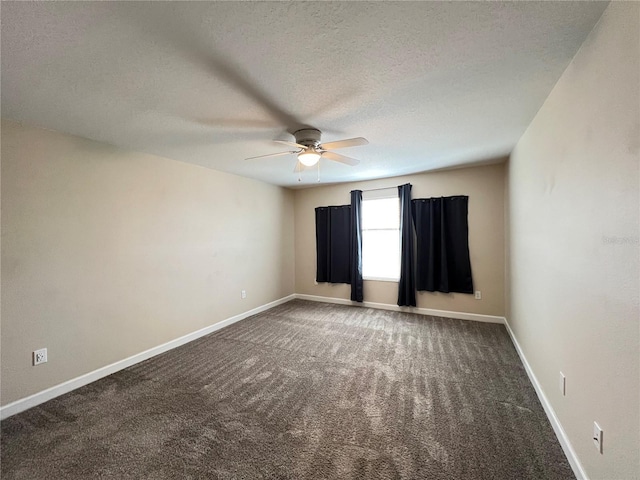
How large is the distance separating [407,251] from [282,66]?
11.4 ft

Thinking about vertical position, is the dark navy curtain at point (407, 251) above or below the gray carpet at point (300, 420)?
above

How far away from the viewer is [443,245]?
404 centimetres

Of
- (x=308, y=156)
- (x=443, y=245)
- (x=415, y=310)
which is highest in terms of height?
(x=308, y=156)

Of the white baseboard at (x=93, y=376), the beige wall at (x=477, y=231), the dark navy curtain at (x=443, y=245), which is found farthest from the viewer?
the dark navy curtain at (x=443, y=245)

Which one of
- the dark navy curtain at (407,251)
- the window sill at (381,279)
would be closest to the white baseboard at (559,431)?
the dark navy curtain at (407,251)

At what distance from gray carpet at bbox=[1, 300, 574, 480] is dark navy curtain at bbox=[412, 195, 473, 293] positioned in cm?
122

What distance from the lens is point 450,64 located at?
4.83 ft

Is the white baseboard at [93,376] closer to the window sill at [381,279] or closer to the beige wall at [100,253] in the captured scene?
the beige wall at [100,253]

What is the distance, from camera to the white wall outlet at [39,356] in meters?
2.14

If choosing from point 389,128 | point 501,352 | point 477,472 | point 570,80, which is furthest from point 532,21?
point 501,352

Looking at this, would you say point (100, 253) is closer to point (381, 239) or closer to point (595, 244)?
point (595, 244)

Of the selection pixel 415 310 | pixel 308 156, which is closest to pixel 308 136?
pixel 308 156

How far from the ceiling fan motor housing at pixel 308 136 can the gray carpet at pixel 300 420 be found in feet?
7.27

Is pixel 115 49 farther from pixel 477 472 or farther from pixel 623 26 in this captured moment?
pixel 477 472
